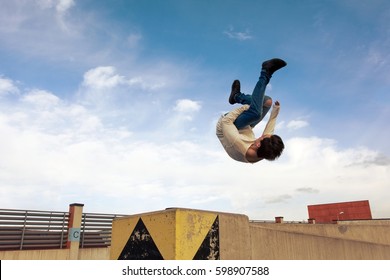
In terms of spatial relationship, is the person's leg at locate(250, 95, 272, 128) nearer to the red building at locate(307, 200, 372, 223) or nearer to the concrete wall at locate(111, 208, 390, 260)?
the concrete wall at locate(111, 208, 390, 260)

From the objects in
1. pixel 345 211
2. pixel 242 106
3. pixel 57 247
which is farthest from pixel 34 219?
pixel 345 211

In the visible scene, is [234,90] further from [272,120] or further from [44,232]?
[44,232]

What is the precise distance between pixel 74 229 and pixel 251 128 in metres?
10.1

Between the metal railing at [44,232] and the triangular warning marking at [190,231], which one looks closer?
the triangular warning marking at [190,231]

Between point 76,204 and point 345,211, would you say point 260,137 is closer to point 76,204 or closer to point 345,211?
point 76,204

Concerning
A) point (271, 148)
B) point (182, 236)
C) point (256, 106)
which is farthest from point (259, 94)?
point (182, 236)

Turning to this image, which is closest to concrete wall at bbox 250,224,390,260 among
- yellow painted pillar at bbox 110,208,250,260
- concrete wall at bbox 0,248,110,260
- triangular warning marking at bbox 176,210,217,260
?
yellow painted pillar at bbox 110,208,250,260

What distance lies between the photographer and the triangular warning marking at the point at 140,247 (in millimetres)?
2945

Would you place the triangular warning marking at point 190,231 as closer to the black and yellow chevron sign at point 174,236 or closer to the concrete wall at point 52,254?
the black and yellow chevron sign at point 174,236

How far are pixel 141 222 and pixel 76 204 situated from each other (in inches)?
394

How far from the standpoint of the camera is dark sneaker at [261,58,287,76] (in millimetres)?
3857

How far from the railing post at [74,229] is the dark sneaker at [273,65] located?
10.6 m

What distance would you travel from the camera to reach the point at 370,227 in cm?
1405

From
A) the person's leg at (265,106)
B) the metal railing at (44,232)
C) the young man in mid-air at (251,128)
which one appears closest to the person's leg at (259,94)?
the young man in mid-air at (251,128)
